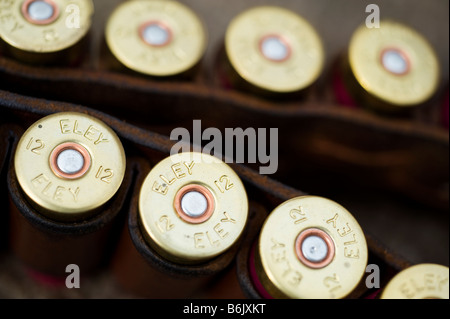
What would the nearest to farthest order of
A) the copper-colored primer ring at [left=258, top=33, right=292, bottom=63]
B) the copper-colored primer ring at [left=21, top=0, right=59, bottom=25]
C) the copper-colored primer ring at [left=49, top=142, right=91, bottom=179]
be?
the copper-colored primer ring at [left=49, top=142, right=91, bottom=179], the copper-colored primer ring at [left=21, top=0, right=59, bottom=25], the copper-colored primer ring at [left=258, top=33, right=292, bottom=63]

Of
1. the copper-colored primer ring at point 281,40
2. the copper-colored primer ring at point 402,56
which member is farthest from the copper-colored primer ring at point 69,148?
the copper-colored primer ring at point 402,56

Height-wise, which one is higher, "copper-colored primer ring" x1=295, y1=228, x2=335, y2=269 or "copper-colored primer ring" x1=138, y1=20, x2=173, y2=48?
"copper-colored primer ring" x1=138, y1=20, x2=173, y2=48

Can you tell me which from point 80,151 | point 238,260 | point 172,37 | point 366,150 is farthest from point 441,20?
point 80,151

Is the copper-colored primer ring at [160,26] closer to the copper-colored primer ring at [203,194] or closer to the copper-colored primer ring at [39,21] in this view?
the copper-colored primer ring at [39,21]

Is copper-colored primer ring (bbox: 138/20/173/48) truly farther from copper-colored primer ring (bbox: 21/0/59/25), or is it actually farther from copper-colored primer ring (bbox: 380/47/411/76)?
copper-colored primer ring (bbox: 380/47/411/76)

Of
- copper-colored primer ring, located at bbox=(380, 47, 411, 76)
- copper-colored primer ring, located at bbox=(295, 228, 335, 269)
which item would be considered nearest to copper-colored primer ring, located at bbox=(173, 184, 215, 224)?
copper-colored primer ring, located at bbox=(295, 228, 335, 269)

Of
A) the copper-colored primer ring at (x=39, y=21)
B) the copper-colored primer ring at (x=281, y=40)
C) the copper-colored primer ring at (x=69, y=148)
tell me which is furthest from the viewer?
the copper-colored primer ring at (x=281, y=40)

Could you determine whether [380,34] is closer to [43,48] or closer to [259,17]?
[259,17]
